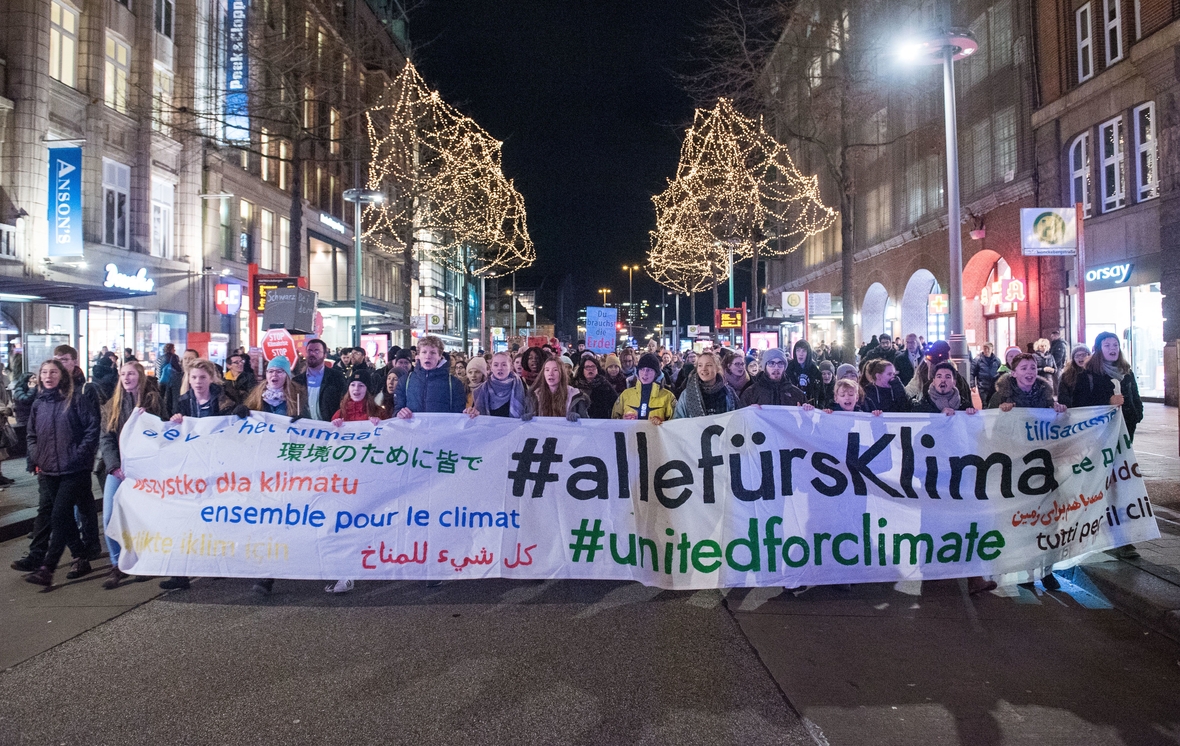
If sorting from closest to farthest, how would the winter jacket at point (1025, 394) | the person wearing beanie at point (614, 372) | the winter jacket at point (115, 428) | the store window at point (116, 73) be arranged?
the winter jacket at point (115, 428)
the winter jacket at point (1025, 394)
the person wearing beanie at point (614, 372)
the store window at point (116, 73)

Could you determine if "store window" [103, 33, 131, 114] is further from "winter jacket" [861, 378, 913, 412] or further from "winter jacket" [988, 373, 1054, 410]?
"winter jacket" [988, 373, 1054, 410]

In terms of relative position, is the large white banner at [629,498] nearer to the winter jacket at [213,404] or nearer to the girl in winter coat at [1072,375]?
the winter jacket at [213,404]

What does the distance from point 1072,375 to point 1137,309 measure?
54.5 ft

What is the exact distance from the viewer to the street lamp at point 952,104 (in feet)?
38.8

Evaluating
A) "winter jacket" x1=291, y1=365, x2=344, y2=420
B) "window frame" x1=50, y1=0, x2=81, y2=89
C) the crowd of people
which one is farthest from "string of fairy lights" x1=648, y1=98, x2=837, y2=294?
"winter jacket" x1=291, y1=365, x2=344, y2=420

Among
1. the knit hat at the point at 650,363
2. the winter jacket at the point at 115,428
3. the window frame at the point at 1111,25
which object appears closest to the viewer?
the winter jacket at the point at 115,428

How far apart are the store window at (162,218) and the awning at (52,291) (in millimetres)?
9447

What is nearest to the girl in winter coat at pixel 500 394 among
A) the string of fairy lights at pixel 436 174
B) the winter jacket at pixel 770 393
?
the winter jacket at pixel 770 393

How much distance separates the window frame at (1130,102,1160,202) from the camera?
19.5 metres

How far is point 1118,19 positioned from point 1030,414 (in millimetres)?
19517

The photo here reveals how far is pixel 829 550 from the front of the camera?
586 cm

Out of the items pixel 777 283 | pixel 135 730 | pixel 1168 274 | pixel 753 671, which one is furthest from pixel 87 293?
pixel 777 283

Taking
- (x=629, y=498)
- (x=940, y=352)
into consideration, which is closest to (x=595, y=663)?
(x=629, y=498)

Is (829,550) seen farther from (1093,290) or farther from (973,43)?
(1093,290)
